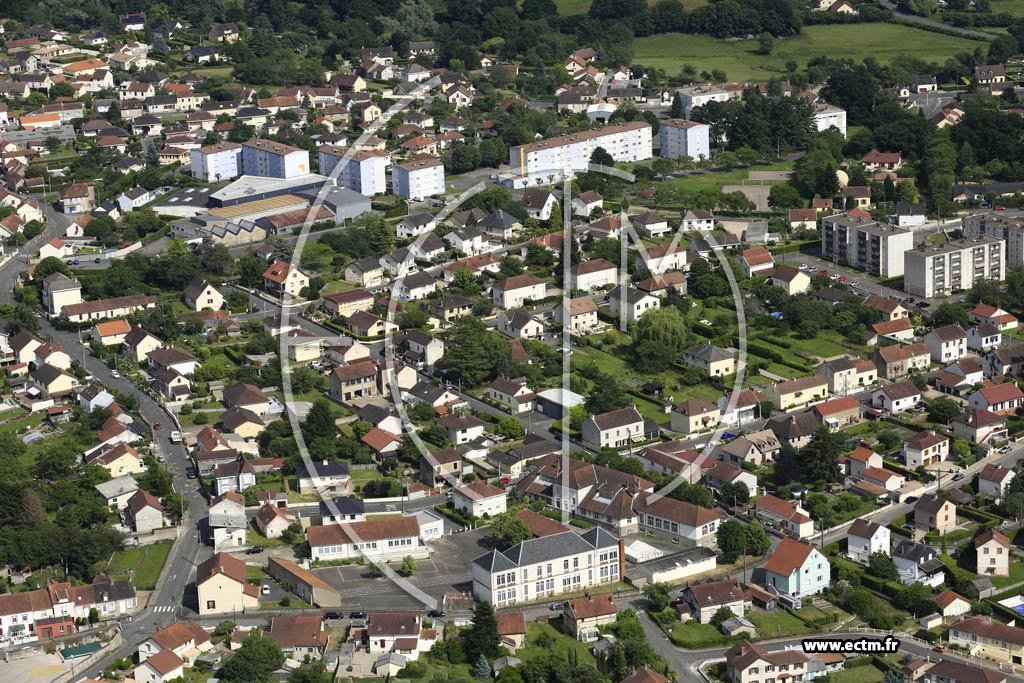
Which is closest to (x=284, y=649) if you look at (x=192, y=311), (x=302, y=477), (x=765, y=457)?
(x=302, y=477)

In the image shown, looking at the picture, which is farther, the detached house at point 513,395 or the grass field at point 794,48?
the grass field at point 794,48

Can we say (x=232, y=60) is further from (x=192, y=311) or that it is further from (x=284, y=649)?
(x=284, y=649)

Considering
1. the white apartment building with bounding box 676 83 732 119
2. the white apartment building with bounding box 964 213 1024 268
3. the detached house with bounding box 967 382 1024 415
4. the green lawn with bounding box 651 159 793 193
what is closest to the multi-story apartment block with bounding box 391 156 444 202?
the green lawn with bounding box 651 159 793 193

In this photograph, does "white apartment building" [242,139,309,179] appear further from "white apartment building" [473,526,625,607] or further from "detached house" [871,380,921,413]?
"white apartment building" [473,526,625,607]

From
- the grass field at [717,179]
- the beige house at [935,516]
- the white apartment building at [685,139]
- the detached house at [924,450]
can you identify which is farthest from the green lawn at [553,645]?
the white apartment building at [685,139]

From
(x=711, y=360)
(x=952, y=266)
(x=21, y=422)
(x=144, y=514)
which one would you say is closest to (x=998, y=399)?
(x=711, y=360)

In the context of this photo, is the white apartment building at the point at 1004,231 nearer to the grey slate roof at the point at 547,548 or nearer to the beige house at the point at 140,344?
the grey slate roof at the point at 547,548
